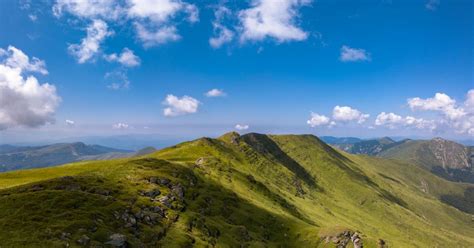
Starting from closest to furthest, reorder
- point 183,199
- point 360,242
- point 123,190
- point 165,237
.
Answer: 1. point 165,237
2. point 123,190
3. point 183,199
4. point 360,242

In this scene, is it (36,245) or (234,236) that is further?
(234,236)

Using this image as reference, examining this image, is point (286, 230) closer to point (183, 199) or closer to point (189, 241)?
point (183, 199)

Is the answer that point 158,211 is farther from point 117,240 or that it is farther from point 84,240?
point 84,240

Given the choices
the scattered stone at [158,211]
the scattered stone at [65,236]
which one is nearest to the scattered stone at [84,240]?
the scattered stone at [65,236]

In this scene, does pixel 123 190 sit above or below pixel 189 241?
above

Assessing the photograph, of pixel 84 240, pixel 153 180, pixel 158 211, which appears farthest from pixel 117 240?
pixel 153 180

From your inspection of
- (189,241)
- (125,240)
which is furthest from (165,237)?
(125,240)

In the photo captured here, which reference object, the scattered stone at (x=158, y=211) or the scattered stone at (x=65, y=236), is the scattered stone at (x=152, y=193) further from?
the scattered stone at (x=65, y=236)

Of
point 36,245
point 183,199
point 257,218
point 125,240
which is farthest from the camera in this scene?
point 257,218

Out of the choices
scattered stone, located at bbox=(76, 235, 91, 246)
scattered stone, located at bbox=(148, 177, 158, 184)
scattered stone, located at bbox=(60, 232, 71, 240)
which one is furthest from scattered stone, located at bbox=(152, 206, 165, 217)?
scattered stone, located at bbox=(60, 232, 71, 240)
